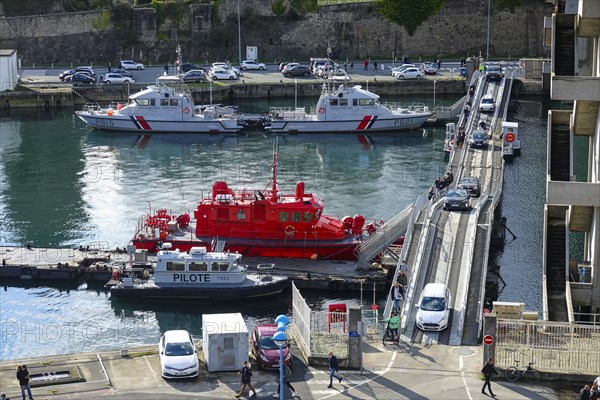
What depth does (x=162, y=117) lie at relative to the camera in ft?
324

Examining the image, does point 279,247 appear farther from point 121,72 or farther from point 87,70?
point 87,70

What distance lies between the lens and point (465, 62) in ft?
375

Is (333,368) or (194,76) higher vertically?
(194,76)

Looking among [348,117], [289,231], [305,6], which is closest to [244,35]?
[305,6]

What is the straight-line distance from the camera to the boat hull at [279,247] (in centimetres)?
5822

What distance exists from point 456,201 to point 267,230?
31.3ft

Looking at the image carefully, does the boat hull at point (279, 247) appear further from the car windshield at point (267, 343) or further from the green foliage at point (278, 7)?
the green foliage at point (278, 7)

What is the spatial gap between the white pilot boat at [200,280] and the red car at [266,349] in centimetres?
1211

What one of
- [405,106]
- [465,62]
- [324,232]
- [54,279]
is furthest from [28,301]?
[465,62]

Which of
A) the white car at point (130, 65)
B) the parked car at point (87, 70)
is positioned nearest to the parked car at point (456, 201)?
the parked car at point (87, 70)

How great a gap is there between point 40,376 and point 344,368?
9.64 m

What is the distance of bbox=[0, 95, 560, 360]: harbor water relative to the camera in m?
53.1

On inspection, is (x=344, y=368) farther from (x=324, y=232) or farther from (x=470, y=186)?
(x=470, y=186)

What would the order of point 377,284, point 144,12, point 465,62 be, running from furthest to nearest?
1. point 144,12
2. point 465,62
3. point 377,284
